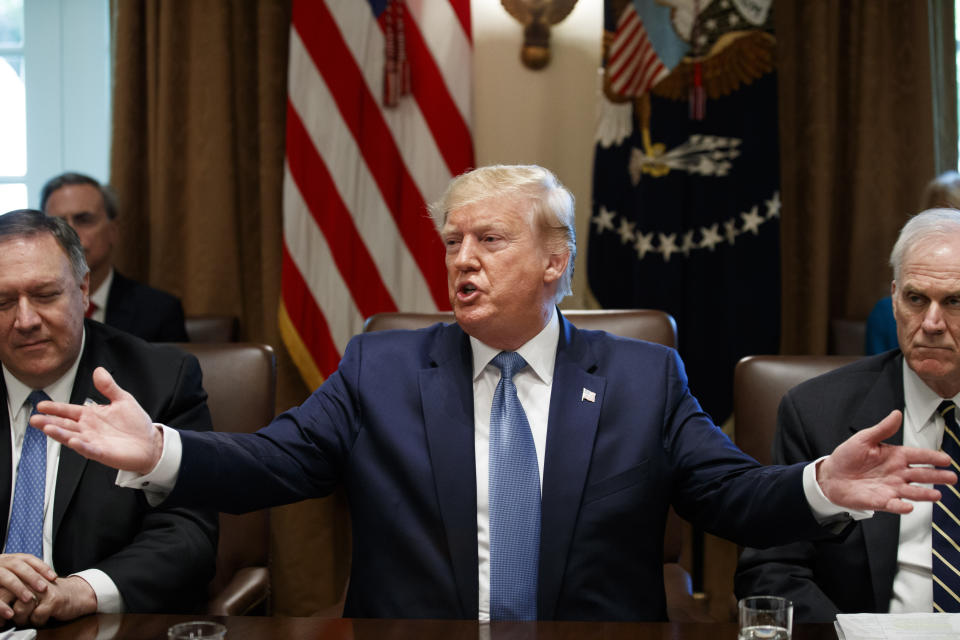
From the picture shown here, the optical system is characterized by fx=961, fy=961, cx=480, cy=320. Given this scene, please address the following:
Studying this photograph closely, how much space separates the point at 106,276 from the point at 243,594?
2.01 metres

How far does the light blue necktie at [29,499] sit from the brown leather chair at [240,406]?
40 cm

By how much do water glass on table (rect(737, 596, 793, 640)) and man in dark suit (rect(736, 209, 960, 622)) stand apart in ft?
1.63

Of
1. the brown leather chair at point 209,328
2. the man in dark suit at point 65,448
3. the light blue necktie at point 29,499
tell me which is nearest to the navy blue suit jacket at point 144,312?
the brown leather chair at point 209,328

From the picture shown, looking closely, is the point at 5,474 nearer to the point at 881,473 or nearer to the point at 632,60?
the point at 881,473

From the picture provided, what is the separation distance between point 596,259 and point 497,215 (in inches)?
73.4

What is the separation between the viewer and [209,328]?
3801 mm

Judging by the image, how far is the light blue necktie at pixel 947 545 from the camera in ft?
6.09

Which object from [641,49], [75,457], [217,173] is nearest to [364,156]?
[217,173]

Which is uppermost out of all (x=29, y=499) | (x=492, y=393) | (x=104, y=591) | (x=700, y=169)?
(x=700, y=169)

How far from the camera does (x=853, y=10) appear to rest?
12.6 ft

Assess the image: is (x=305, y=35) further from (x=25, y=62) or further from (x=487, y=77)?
(x=25, y=62)

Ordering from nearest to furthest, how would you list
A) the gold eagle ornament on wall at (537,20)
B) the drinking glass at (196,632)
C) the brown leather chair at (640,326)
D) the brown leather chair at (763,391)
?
the drinking glass at (196,632) < the brown leather chair at (763,391) < the brown leather chair at (640,326) < the gold eagle ornament on wall at (537,20)

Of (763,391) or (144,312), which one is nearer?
(763,391)

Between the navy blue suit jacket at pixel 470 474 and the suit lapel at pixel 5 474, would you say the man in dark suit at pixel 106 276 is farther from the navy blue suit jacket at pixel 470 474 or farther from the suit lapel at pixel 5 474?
the navy blue suit jacket at pixel 470 474
